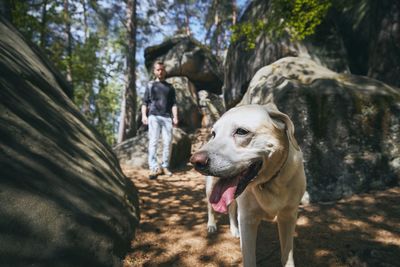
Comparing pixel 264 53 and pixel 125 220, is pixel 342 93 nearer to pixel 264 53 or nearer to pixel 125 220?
pixel 125 220

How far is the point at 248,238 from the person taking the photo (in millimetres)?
2291

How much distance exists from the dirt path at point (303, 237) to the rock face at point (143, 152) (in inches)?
133

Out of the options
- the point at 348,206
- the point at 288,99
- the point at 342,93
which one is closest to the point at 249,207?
the point at 348,206

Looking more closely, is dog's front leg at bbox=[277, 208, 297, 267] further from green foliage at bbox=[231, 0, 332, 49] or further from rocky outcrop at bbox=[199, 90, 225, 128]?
rocky outcrop at bbox=[199, 90, 225, 128]

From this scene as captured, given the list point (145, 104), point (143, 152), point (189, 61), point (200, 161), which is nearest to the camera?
point (200, 161)

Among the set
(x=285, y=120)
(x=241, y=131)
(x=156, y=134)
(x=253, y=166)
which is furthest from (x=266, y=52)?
(x=253, y=166)

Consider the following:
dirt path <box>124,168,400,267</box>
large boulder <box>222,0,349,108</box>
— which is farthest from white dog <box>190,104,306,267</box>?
large boulder <box>222,0,349,108</box>

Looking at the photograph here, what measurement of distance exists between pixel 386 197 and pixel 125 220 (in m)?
3.48

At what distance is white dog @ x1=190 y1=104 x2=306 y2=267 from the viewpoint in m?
1.94

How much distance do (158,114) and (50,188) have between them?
408cm

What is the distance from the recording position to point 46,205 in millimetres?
2150

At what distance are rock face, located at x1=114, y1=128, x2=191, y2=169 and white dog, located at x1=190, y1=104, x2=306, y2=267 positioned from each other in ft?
18.1

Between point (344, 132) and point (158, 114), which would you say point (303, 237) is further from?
point (158, 114)

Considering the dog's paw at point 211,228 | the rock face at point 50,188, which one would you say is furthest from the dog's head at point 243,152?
the dog's paw at point 211,228
